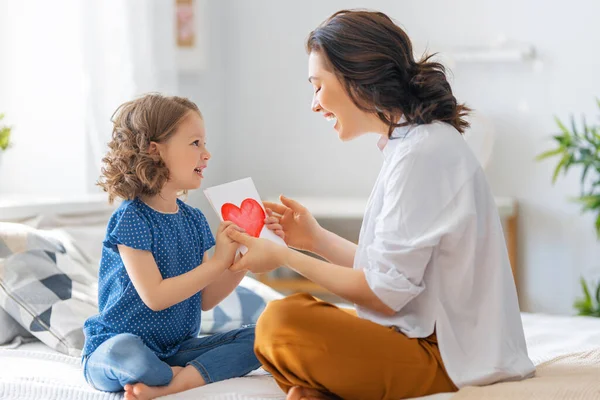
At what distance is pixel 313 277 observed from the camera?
1417 mm

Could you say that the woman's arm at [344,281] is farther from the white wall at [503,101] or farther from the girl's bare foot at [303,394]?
the white wall at [503,101]

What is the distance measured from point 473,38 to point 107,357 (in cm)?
251

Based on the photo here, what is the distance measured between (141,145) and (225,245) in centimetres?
25

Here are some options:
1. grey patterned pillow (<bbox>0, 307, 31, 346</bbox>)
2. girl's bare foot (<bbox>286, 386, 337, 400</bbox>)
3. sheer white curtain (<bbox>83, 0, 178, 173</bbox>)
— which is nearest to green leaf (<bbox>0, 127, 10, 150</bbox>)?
sheer white curtain (<bbox>83, 0, 178, 173</bbox>)

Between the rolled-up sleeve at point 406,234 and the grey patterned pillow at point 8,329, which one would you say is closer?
the rolled-up sleeve at point 406,234

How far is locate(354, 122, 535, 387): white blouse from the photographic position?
136 centimetres

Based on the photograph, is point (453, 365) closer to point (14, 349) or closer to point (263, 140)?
point (14, 349)

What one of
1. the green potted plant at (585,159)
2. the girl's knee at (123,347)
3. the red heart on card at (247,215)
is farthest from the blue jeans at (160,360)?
the green potted plant at (585,159)

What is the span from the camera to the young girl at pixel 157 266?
1.50 meters

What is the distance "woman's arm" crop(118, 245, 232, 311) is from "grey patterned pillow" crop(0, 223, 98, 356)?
0.38 metres

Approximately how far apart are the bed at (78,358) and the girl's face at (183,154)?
1.30 feet

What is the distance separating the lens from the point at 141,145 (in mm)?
1562

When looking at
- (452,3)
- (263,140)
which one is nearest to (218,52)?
(263,140)

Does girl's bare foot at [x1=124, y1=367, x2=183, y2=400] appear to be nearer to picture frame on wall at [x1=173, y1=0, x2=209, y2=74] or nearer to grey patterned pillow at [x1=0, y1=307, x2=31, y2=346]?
grey patterned pillow at [x1=0, y1=307, x2=31, y2=346]
